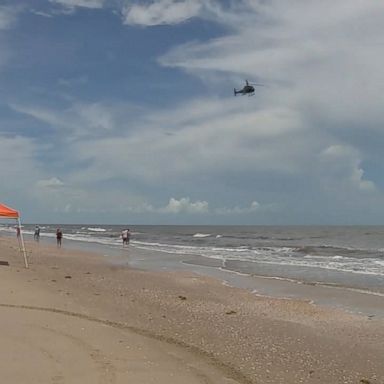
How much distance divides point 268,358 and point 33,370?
11.9ft

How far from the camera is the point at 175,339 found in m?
8.73

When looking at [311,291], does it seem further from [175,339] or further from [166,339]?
[166,339]

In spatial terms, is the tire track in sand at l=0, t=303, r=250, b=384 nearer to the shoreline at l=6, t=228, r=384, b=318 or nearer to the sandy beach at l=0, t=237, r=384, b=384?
the sandy beach at l=0, t=237, r=384, b=384

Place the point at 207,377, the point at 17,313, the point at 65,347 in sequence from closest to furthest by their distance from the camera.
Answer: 1. the point at 207,377
2. the point at 65,347
3. the point at 17,313

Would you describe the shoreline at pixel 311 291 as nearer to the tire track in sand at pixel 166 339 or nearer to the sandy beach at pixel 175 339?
the sandy beach at pixel 175 339

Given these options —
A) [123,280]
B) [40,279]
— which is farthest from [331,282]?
[40,279]

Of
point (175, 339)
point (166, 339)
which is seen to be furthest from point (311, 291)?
point (166, 339)

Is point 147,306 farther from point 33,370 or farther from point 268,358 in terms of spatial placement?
point 33,370

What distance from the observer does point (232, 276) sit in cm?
2205

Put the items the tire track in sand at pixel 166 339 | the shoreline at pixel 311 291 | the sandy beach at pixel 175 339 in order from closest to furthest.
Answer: the sandy beach at pixel 175 339 < the tire track in sand at pixel 166 339 < the shoreline at pixel 311 291

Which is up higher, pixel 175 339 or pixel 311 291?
pixel 175 339

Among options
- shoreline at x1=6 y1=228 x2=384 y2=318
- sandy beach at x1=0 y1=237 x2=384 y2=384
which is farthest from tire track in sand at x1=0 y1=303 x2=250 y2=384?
shoreline at x1=6 y1=228 x2=384 y2=318

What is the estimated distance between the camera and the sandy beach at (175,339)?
21.6 feet

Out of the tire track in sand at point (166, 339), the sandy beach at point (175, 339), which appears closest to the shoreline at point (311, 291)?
the sandy beach at point (175, 339)
